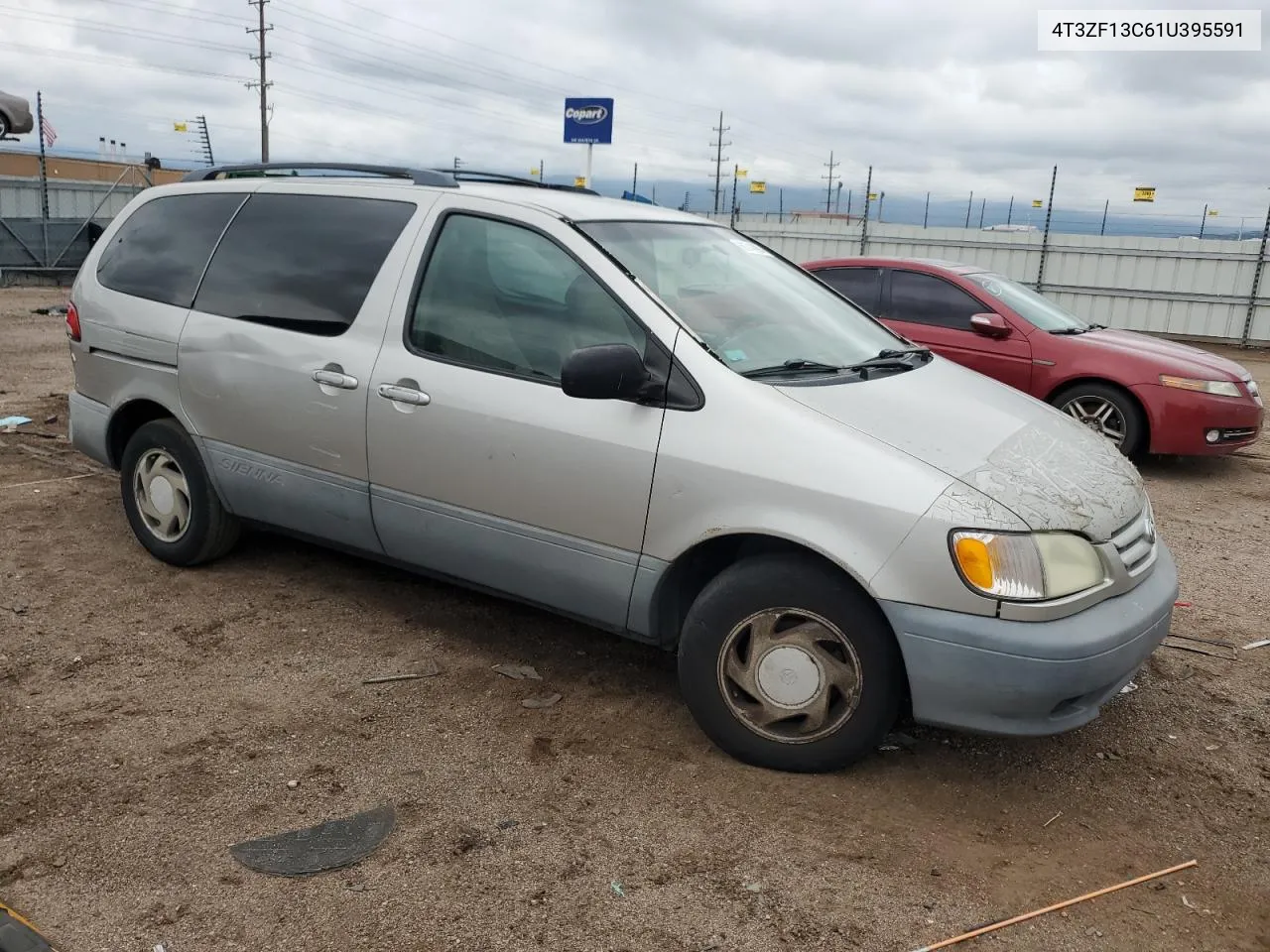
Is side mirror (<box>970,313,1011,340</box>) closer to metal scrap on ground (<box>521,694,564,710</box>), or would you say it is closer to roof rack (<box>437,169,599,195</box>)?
roof rack (<box>437,169,599,195</box>)

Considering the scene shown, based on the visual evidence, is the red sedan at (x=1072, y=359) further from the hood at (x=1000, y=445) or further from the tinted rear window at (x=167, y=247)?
the tinted rear window at (x=167, y=247)

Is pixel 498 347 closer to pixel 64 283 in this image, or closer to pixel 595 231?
pixel 595 231

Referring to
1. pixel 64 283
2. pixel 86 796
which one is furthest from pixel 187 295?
pixel 64 283

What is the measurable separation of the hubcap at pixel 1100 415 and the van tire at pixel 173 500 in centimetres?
618

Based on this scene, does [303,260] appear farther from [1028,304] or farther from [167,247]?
[1028,304]

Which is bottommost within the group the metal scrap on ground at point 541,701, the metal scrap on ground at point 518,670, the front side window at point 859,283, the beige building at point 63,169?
the metal scrap on ground at point 541,701

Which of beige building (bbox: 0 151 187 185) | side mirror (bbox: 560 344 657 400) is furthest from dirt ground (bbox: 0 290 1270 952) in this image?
beige building (bbox: 0 151 187 185)

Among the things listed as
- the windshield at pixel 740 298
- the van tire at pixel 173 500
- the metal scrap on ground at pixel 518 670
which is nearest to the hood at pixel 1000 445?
the windshield at pixel 740 298

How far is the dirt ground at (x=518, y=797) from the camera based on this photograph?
2.61 metres

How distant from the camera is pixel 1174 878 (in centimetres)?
286

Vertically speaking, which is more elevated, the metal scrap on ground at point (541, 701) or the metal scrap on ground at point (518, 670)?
the metal scrap on ground at point (518, 670)

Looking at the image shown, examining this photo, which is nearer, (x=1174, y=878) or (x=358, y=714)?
(x=1174, y=878)

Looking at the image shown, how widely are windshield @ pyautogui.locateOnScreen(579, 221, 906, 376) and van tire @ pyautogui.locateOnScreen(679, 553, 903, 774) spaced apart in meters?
0.74

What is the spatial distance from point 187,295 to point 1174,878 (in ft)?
13.9
